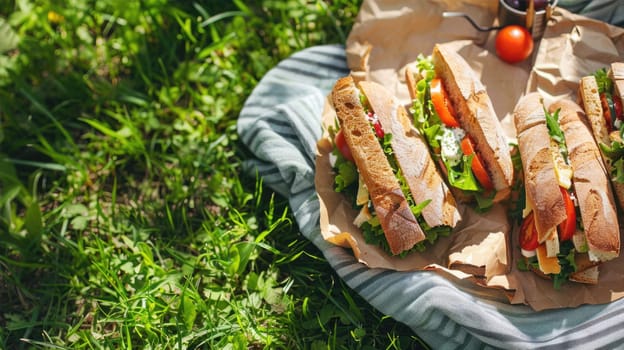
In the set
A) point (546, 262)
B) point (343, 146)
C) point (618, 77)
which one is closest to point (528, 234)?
point (546, 262)

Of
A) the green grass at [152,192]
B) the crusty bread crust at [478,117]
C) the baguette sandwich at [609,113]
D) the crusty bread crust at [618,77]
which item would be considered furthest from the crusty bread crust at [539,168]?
the green grass at [152,192]

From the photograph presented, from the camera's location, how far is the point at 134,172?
432 cm

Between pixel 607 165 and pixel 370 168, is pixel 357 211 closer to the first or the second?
pixel 370 168

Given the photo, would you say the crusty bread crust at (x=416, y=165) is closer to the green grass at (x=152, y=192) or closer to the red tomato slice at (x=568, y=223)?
the red tomato slice at (x=568, y=223)

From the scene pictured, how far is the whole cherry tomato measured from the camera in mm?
3951

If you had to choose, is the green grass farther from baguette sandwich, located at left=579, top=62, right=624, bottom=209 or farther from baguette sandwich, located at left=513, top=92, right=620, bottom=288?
baguette sandwich, located at left=579, top=62, right=624, bottom=209

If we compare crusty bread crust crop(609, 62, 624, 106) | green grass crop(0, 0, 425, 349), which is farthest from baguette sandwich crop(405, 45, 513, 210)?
green grass crop(0, 0, 425, 349)

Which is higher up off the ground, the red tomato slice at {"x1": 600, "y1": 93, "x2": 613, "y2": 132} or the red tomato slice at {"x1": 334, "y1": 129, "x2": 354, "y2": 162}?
the red tomato slice at {"x1": 600, "y1": 93, "x2": 613, "y2": 132}

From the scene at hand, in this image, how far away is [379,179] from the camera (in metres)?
3.45

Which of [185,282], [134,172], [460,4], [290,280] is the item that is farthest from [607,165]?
[134,172]

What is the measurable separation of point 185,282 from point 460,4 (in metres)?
2.55

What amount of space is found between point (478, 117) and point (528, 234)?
71 centimetres

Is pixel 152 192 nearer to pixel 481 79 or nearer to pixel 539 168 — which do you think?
pixel 481 79

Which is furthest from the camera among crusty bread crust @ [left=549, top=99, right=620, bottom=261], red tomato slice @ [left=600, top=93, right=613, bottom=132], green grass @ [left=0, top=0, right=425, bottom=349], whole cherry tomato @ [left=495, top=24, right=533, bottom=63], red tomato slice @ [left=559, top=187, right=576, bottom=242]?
whole cherry tomato @ [left=495, top=24, right=533, bottom=63]
